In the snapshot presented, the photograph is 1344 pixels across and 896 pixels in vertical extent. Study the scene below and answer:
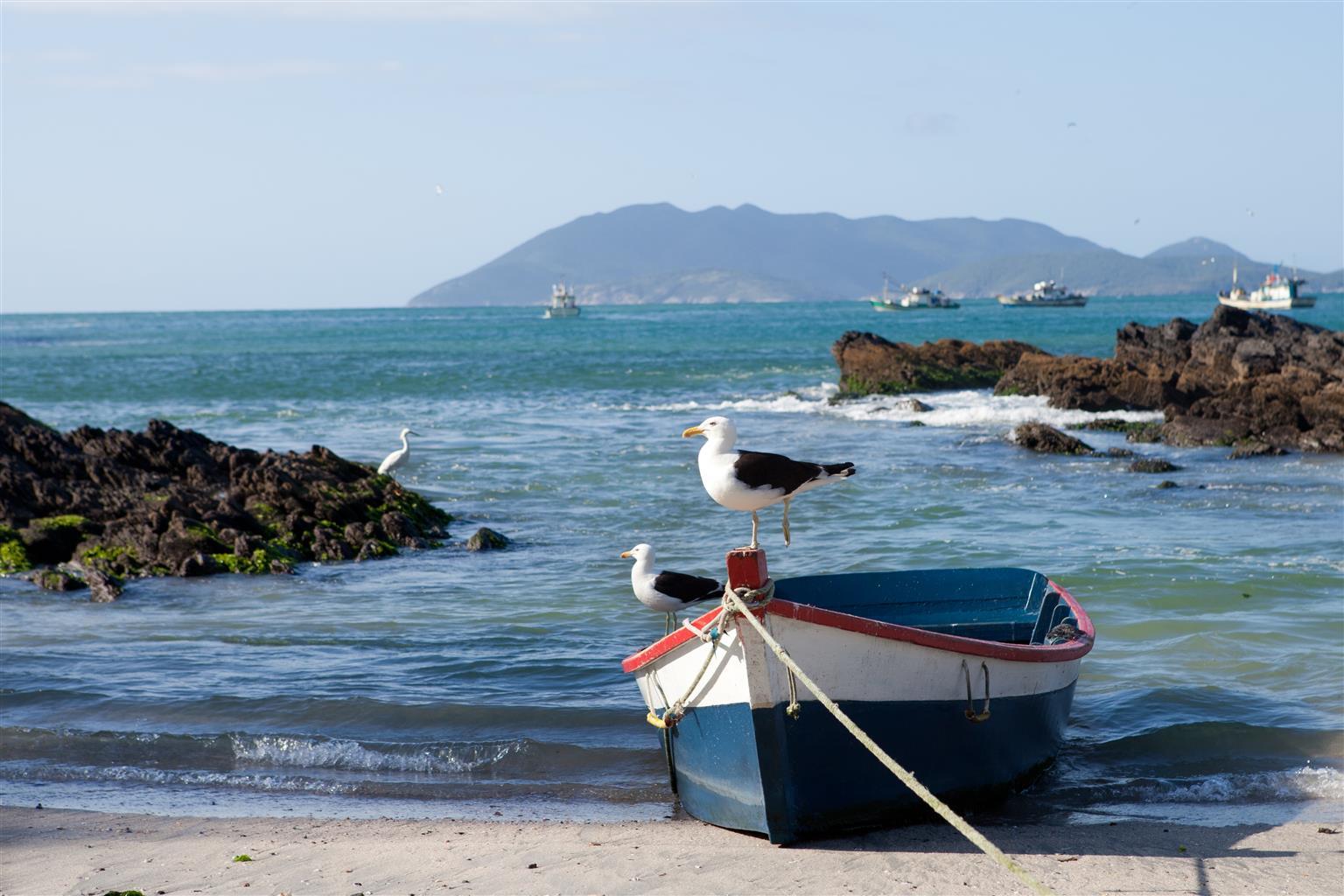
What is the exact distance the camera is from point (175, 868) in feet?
21.9

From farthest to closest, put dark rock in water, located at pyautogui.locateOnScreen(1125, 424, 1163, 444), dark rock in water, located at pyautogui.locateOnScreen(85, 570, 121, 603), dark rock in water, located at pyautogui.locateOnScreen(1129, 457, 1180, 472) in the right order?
dark rock in water, located at pyautogui.locateOnScreen(1125, 424, 1163, 444)
dark rock in water, located at pyautogui.locateOnScreen(1129, 457, 1180, 472)
dark rock in water, located at pyautogui.locateOnScreen(85, 570, 121, 603)

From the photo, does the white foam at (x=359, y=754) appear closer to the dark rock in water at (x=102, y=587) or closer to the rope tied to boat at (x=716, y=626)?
the rope tied to boat at (x=716, y=626)

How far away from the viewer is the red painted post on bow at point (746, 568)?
6.21 meters

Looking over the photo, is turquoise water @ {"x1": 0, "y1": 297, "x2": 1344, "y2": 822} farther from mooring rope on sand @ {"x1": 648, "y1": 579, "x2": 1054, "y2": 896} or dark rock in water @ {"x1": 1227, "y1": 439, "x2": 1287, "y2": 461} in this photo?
mooring rope on sand @ {"x1": 648, "y1": 579, "x2": 1054, "y2": 896}

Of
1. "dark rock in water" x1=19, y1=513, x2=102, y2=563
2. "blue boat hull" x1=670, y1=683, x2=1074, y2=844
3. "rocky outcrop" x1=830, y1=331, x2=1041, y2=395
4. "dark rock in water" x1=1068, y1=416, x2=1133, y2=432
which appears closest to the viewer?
"blue boat hull" x1=670, y1=683, x2=1074, y2=844

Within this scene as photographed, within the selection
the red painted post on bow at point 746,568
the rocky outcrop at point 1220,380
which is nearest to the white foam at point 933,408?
the rocky outcrop at point 1220,380

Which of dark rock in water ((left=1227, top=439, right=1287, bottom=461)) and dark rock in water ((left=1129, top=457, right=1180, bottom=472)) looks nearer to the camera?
dark rock in water ((left=1129, top=457, right=1180, bottom=472))

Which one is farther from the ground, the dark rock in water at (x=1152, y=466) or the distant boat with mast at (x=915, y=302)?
the distant boat with mast at (x=915, y=302)

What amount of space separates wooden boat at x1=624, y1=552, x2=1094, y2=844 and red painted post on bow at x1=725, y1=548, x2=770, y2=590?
0.07ft

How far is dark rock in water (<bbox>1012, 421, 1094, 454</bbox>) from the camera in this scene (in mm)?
23406

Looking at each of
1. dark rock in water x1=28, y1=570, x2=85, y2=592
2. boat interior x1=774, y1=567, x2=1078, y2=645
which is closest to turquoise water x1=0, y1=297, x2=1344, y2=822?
dark rock in water x1=28, y1=570, x2=85, y2=592

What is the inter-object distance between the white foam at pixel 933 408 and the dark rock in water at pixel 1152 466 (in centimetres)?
615

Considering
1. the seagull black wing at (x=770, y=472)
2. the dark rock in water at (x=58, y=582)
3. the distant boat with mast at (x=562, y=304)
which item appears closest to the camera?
the seagull black wing at (x=770, y=472)

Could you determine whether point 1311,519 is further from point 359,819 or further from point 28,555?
point 28,555
